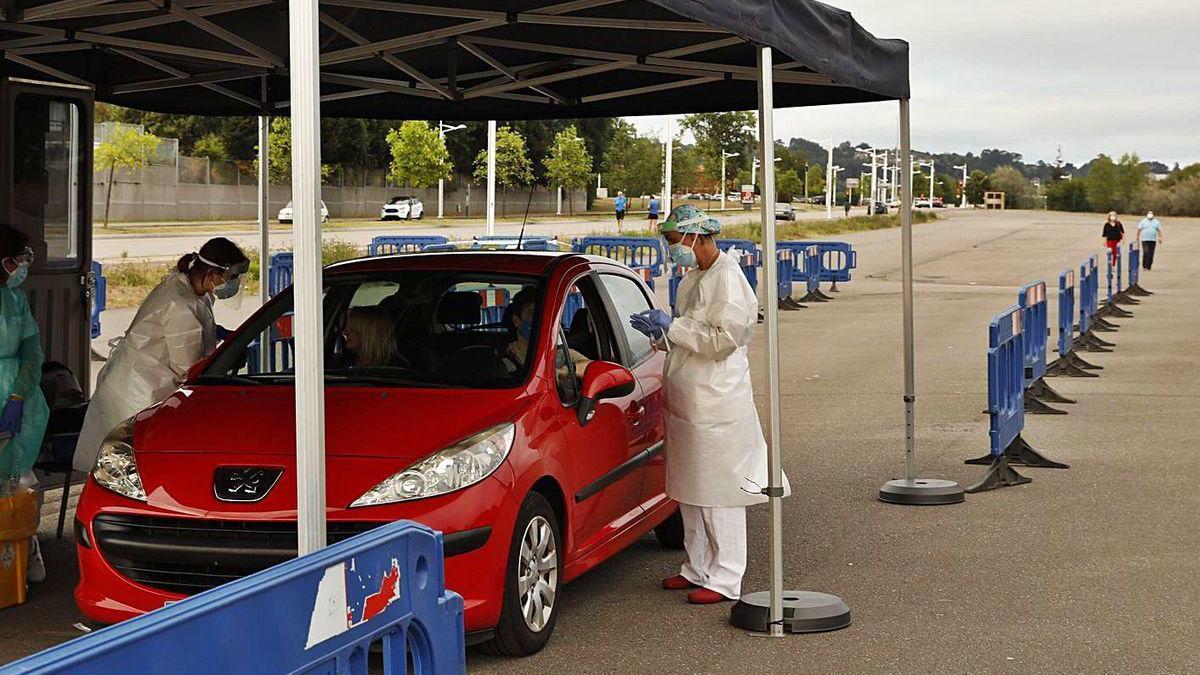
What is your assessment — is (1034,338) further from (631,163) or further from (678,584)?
(631,163)

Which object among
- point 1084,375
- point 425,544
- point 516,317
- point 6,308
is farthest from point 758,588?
point 1084,375

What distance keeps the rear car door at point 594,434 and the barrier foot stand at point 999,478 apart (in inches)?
150

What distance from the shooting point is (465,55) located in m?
9.91

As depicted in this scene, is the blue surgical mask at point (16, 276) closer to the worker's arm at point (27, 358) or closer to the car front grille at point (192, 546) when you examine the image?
the worker's arm at point (27, 358)

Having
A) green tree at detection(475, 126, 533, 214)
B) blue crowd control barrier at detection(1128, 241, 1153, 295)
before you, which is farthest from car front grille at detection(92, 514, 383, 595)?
green tree at detection(475, 126, 533, 214)

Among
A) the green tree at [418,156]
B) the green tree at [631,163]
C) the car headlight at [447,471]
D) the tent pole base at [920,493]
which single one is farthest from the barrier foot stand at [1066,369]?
the green tree at [631,163]

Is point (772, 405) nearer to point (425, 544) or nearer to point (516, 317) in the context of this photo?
point (516, 317)

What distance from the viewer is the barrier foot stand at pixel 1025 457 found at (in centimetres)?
1119

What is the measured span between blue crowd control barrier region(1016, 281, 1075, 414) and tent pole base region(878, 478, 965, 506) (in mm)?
2085

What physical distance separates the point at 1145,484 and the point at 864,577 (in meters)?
3.66

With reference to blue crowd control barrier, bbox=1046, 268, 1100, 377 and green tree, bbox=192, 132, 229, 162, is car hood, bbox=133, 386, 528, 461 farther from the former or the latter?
green tree, bbox=192, 132, 229, 162

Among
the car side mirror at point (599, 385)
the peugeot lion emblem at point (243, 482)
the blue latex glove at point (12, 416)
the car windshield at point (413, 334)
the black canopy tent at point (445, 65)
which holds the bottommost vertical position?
the peugeot lion emblem at point (243, 482)

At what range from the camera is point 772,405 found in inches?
267

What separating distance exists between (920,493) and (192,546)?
A: 551cm
